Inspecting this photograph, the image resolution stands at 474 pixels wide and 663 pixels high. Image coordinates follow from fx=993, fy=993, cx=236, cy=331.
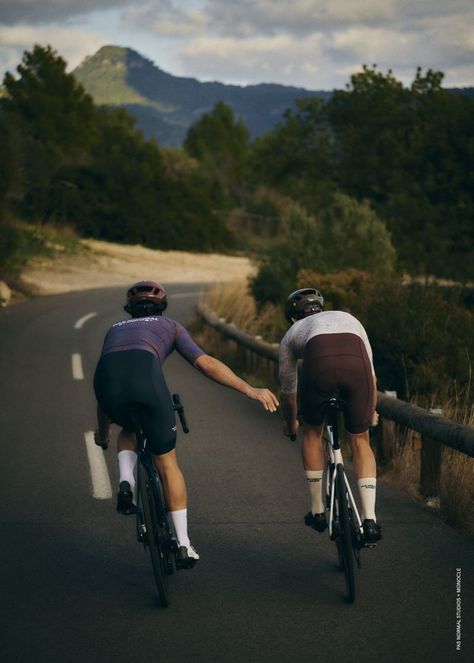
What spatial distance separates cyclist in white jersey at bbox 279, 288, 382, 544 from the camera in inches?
230

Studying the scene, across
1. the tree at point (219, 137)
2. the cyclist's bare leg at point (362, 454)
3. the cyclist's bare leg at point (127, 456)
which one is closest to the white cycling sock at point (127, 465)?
the cyclist's bare leg at point (127, 456)

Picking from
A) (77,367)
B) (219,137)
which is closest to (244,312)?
(77,367)

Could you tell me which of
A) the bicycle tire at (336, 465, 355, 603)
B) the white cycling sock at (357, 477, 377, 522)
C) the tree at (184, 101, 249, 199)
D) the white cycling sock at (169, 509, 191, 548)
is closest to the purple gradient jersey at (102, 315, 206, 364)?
the white cycling sock at (169, 509, 191, 548)

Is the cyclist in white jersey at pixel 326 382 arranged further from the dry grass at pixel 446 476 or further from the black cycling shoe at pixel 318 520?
the dry grass at pixel 446 476

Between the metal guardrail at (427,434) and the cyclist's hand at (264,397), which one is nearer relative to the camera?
the cyclist's hand at (264,397)

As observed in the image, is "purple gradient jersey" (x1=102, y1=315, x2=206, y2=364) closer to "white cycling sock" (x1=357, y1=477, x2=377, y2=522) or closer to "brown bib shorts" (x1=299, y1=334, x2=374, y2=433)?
"brown bib shorts" (x1=299, y1=334, x2=374, y2=433)

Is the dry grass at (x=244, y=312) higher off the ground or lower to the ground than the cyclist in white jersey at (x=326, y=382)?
lower

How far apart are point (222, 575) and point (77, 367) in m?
10.5

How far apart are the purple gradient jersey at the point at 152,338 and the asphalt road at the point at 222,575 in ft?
4.60

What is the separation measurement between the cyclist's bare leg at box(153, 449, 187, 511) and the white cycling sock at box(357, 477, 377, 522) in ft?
3.53

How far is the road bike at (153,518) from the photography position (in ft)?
17.9

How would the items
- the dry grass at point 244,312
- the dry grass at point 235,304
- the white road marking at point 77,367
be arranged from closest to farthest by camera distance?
the white road marking at point 77,367 < the dry grass at point 244,312 < the dry grass at point 235,304

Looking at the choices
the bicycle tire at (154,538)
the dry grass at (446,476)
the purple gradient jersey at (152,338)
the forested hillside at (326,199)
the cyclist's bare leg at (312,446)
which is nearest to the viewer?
the bicycle tire at (154,538)

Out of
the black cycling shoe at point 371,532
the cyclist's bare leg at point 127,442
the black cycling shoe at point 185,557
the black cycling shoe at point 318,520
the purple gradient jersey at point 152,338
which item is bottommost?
the black cycling shoe at point 318,520
